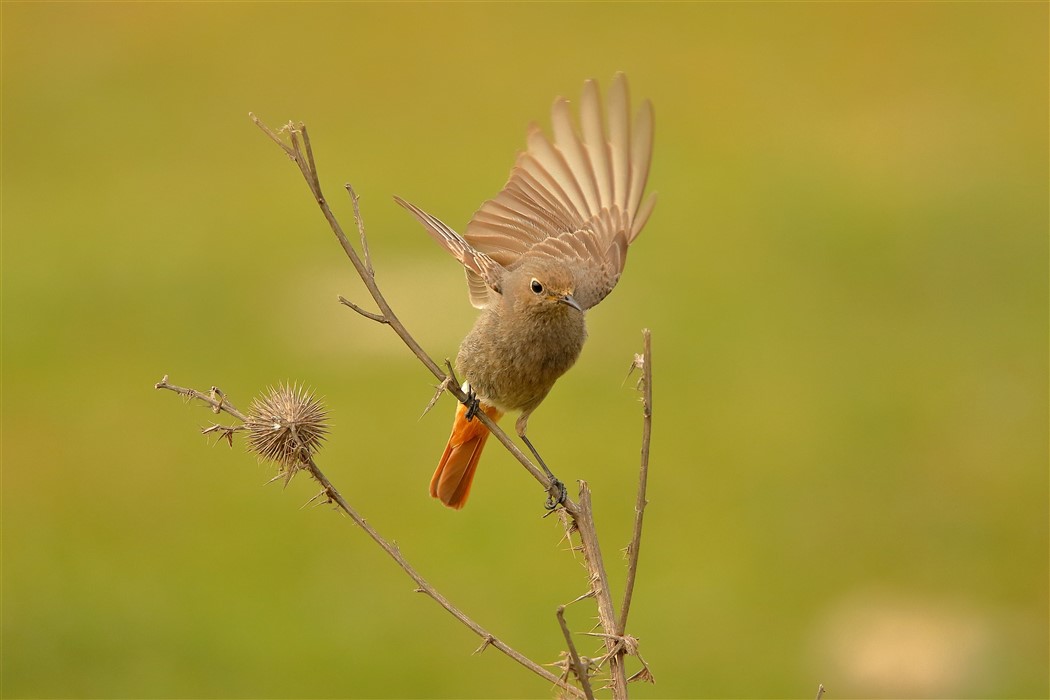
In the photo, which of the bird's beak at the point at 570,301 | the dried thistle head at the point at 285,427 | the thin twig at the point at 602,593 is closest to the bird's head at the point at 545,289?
the bird's beak at the point at 570,301

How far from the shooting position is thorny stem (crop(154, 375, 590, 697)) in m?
2.61

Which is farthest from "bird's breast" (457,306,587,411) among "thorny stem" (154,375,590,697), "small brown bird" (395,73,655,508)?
"thorny stem" (154,375,590,697)

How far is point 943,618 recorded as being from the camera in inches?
470

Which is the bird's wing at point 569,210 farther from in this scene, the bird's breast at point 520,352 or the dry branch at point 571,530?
the dry branch at point 571,530

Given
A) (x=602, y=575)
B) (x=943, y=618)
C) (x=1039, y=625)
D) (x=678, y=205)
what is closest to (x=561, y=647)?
(x=943, y=618)

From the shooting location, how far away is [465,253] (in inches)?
190

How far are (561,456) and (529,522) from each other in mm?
770

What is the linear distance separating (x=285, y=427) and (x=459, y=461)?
6.67 feet

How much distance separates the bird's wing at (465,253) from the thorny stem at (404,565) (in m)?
1.44

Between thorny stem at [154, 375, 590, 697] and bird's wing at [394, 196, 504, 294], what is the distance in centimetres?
144

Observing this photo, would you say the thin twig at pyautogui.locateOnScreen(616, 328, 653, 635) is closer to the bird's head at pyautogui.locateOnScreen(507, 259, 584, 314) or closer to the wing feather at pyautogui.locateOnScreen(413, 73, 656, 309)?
the bird's head at pyautogui.locateOnScreen(507, 259, 584, 314)

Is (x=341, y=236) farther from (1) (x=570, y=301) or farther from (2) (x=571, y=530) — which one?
(1) (x=570, y=301)

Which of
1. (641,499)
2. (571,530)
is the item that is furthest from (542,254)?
(641,499)

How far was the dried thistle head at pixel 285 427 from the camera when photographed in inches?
130
